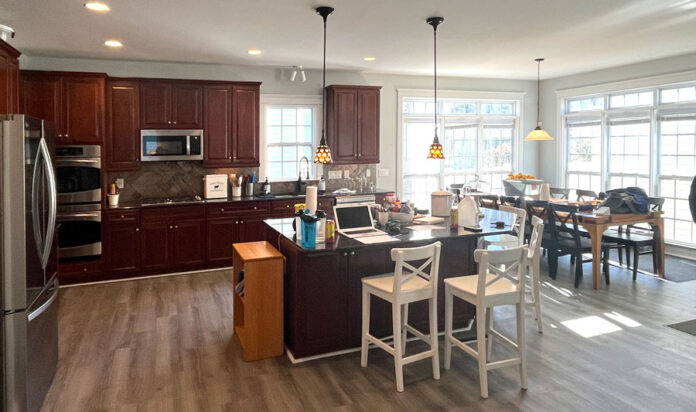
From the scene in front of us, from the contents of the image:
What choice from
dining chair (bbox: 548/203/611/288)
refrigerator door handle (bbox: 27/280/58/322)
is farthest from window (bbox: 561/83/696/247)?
refrigerator door handle (bbox: 27/280/58/322)

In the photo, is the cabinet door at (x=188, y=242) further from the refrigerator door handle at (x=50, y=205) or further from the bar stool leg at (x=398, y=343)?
the bar stool leg at (x=398, y=343)

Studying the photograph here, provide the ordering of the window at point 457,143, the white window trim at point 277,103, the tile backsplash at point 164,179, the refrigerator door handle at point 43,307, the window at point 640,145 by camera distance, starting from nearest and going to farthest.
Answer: the refrigerator door handle at point 43,307 < the tile backsplash at point 164,179 < the window at point 640,145 < the white window trim at point 277,103 < the window at point 457,143

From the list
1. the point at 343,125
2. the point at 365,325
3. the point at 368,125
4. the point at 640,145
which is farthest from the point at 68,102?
the point at 640,145

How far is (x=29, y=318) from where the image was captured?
9.10ft

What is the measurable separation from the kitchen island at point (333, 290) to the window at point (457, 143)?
4.21 meters

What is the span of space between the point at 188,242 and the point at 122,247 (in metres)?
0.75

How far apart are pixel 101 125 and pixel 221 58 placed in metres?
1.64

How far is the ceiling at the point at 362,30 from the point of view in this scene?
4.05m

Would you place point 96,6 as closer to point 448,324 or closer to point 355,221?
point 355,221

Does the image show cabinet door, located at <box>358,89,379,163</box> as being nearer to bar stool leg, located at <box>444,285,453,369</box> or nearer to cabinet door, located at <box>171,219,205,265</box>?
cabinet door, located at <box>171,219,205,265</box>

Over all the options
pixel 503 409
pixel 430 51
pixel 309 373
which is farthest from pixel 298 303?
pixel 430 51

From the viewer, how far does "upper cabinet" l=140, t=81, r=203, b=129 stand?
617 centimetres

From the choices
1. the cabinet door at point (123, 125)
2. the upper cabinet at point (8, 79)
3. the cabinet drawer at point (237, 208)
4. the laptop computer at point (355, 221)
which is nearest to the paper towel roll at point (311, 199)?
the laptop computer at point (355, 221)

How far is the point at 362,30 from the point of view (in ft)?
15.9
